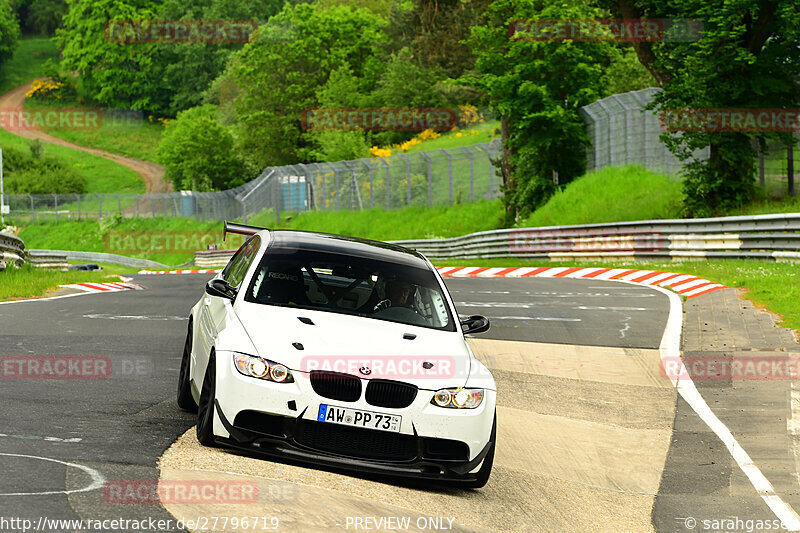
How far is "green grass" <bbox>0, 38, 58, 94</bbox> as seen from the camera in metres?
155

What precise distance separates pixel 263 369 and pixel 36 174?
10135 centimetres

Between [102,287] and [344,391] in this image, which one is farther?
[102,287]

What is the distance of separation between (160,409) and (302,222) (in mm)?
52758

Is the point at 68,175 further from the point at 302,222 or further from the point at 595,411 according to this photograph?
the point at 595,411

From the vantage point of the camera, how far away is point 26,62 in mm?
163375

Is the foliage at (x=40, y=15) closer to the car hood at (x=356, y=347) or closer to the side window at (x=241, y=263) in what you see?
the side window at (x=241, y=263)

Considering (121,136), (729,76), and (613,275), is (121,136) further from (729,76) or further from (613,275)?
(613,275)

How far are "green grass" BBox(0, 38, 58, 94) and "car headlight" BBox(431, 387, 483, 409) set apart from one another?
151 meters

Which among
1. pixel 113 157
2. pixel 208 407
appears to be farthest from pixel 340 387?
pixel 113 157

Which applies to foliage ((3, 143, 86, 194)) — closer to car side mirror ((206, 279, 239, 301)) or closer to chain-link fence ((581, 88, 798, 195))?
chain-link fence ((581, 88, 798, 195))

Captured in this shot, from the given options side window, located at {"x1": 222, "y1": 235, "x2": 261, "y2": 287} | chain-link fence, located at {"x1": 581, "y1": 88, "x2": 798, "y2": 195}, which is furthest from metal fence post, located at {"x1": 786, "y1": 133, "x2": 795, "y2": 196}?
side window, located at {"x1": 222, "y1": 235, "x2": 261, "y2": 287}
